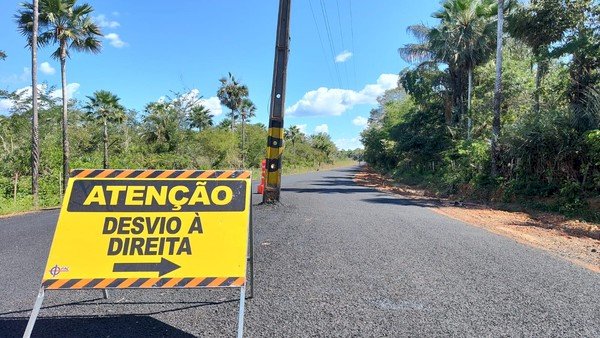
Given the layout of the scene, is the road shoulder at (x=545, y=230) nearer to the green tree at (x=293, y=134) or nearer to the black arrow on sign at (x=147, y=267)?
the black arrow on sign at (x=147, y=267)

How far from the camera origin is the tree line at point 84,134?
1925cm

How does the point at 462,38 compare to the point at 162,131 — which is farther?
the point at 162,131

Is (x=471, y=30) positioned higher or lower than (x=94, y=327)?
higher

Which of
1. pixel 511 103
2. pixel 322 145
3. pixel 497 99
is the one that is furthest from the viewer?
pixel 322 145

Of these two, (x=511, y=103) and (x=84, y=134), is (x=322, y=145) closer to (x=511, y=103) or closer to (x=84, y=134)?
(x=84, y=134)

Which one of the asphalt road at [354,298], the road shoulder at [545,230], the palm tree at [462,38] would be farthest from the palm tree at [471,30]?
the asphalt road at [354,298]

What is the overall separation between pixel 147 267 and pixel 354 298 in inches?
87.2

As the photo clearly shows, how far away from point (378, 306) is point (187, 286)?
6.49ft

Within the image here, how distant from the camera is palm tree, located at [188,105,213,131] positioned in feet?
153

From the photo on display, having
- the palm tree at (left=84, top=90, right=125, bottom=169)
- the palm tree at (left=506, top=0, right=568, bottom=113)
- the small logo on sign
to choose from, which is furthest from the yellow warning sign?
the palm tree at (left=84, top=90, right=125, bottom=169)

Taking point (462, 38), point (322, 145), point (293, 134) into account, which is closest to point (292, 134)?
point (293, 134)

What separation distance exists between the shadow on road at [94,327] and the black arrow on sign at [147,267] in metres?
0.57

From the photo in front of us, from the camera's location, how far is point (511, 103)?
78.1ft

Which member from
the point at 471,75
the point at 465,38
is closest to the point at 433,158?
the point at 471,75
